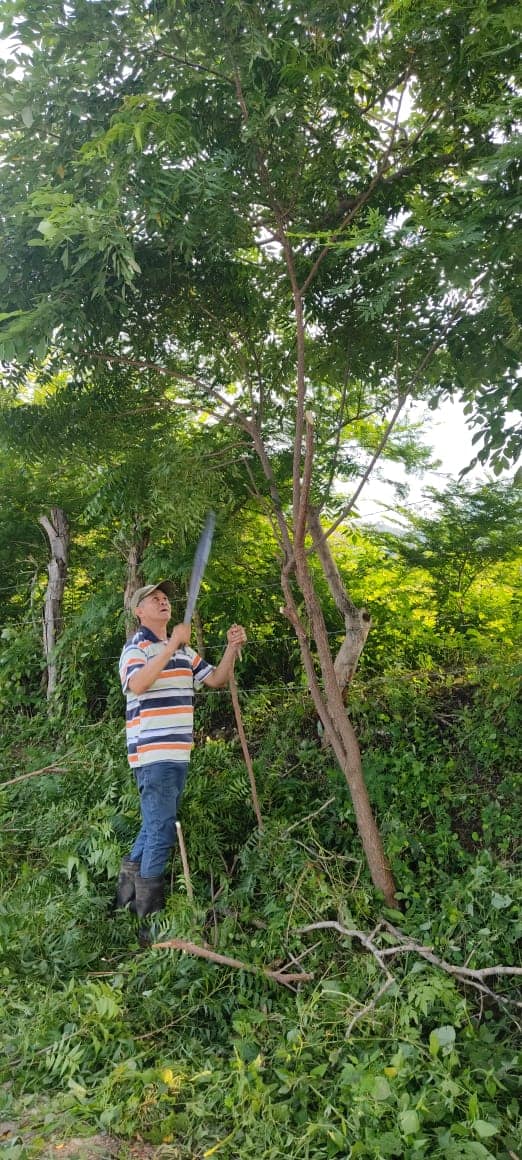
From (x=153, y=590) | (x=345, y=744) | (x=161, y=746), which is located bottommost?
(x=345, y=744)

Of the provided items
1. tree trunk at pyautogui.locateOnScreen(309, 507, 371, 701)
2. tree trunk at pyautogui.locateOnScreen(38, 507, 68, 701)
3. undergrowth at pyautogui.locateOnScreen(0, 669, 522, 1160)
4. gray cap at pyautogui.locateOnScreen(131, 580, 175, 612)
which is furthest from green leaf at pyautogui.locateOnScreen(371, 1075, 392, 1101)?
tree trunk at pyautogui.locateOnScreen(38, 507, 68, 701)

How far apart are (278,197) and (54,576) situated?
4.13 meters

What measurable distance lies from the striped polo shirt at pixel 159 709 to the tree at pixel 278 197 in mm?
688

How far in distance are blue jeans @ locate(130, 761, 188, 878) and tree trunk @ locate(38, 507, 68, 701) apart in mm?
2902

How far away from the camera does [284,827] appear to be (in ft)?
13.6

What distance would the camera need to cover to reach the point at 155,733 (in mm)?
3898

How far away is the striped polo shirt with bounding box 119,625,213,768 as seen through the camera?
390 centimetres

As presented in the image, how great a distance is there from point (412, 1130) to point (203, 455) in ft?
10.3

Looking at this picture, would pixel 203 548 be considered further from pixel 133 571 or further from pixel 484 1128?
pixel 484 1128

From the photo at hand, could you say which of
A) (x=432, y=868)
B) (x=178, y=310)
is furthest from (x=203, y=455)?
(x=432, y=868)

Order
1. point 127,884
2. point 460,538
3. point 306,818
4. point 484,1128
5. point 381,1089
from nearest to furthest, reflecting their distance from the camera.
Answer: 1. point 484,1128
2. point 381,1089
3. point 127,884
4. point 306,818
5. point 460,538

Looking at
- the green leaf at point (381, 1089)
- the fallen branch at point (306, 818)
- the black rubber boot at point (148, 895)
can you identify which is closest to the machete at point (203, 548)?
the fallen branch at point (306, 818)

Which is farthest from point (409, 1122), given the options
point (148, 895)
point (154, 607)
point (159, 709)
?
point (154, 607)

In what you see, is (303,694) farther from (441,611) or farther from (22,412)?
(22,412)
